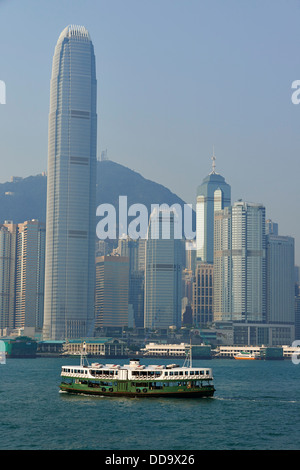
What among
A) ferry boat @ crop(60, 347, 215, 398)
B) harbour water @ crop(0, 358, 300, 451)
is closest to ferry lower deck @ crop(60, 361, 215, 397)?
ferry boat @ crop(60, 347, 215, 398)

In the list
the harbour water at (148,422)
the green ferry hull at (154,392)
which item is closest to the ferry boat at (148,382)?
the green ferry hull at (154,392)

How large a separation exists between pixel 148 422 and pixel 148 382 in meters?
20.5

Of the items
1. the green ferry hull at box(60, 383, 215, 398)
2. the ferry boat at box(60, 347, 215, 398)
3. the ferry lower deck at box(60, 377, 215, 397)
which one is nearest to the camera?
the green ferry hull at box(60, 383, 215, 398)

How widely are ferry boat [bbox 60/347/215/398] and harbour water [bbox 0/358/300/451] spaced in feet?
4.90

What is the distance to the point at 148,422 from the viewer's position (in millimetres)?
79625

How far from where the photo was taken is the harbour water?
68.8 m

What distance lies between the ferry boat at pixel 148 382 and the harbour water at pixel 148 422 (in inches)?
58.8

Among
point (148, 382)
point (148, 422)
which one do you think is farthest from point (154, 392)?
point (148, 422)

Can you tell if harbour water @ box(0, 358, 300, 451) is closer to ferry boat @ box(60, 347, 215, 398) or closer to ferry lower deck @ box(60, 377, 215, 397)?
ferry lower deck @ box(60, 377, 215, 397)

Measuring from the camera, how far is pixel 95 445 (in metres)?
67.3

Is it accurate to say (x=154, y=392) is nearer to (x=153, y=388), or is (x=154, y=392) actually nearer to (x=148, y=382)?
(x=153, y=388)

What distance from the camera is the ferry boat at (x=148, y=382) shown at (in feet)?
326
